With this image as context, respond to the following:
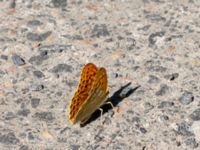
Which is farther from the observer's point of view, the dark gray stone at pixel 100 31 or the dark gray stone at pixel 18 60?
the dark gray stone at pixel 100 31

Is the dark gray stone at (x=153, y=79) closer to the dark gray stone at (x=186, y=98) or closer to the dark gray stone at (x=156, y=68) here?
the dark gray stone at (x=156, y=68)

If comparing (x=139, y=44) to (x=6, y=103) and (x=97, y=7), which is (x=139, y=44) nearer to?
(x=97, y=7)

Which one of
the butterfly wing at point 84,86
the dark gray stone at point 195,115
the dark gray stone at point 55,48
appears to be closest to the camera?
the butterfly wing at point 84,86

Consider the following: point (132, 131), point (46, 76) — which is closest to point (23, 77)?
point (46, 76)

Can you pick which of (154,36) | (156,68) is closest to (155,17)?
(154,36)

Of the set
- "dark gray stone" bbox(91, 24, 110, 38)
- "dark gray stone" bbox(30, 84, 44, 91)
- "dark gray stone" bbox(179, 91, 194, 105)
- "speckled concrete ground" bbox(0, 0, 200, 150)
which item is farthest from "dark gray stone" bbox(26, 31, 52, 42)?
"dark gray stone" bbox(179, 91, 194, 105)

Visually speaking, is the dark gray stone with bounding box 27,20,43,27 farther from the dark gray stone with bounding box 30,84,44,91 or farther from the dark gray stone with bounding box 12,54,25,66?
the dark gray stone with bounding box 30,84,44,91

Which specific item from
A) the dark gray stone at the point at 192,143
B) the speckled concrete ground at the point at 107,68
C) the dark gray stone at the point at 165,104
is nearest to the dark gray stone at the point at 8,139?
the speckled concrete ground at the point at 107,68
